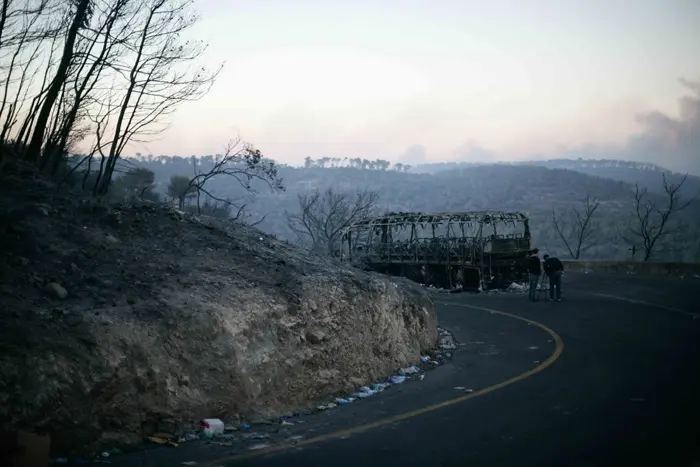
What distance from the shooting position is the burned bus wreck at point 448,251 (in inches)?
1207

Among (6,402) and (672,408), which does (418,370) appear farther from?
(6,402)

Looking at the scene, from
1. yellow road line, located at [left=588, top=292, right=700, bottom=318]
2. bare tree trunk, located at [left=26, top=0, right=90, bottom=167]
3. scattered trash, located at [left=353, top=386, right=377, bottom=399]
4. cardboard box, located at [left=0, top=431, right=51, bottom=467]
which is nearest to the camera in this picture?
cardboard box, located at [left=0, top=431, right=51, bottom=467]

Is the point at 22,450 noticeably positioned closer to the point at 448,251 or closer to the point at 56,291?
the point at 56,291

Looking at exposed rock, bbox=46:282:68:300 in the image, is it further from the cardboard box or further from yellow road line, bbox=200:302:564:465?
yellow road line, bbox=200:302:564:465

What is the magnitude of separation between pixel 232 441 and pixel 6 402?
239cm


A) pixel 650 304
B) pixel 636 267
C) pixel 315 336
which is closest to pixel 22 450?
pixel 315 336

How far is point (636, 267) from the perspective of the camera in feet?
114

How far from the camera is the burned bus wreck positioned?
3066 cm

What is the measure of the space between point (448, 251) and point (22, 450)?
90.4 ft

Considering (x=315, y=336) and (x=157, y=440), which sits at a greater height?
(x=315, y=336)

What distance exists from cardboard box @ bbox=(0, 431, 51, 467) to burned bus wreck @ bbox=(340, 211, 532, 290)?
25.7 m

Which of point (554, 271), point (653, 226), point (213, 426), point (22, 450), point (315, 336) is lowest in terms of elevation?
point (213, 426)

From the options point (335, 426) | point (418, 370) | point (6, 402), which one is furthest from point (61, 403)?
point (418, 370)

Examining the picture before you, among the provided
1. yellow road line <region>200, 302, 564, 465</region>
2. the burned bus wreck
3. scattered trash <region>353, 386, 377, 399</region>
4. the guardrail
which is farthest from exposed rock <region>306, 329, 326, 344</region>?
the guardrail
